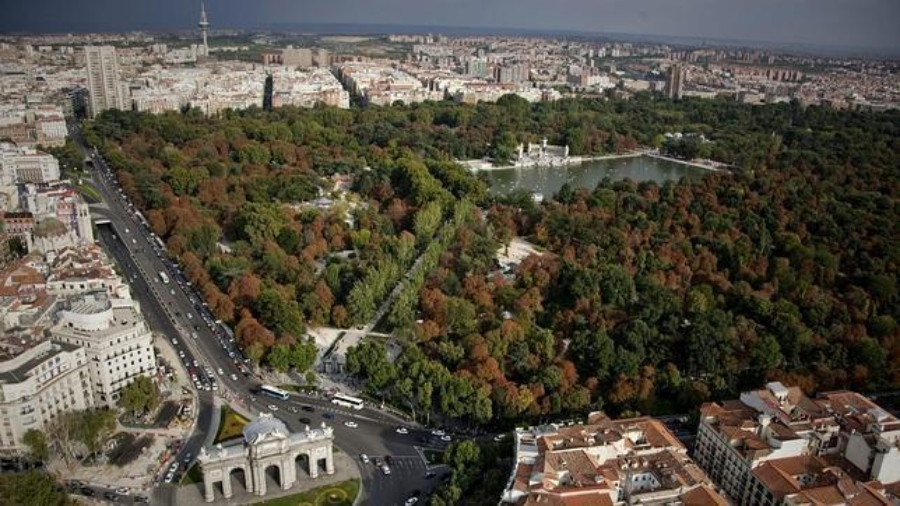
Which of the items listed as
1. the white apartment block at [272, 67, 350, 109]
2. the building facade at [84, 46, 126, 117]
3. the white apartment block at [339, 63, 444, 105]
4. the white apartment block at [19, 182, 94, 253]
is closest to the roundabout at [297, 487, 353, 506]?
the white apartment block at [19, 182, 94, 253]

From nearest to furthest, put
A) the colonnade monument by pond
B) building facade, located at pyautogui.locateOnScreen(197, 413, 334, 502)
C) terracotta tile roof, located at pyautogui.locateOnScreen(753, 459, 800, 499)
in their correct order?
terracotta tile roof, located at pyautogui.locateOnScreen(753, 459, 800, 499) → building facade, located at pyautogui.locateOnScreen(197, 413, 334, 502) → the colonnade monument by pond

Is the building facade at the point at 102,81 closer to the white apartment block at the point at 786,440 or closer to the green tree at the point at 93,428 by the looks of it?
the green tree at the point at 93,428

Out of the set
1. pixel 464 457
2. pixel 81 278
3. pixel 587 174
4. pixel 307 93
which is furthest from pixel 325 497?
pixel 307 93

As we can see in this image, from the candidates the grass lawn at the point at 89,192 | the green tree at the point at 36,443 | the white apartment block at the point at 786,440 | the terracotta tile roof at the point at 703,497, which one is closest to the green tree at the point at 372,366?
the green tree at the point at 36,443

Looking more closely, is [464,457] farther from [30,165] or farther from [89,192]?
[30,165]

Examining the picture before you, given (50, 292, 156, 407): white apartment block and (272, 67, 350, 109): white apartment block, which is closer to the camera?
(50, 292, 156, 407): white apartment block

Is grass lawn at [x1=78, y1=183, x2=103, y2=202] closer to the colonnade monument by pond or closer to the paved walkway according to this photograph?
the colonnade monument by pond
